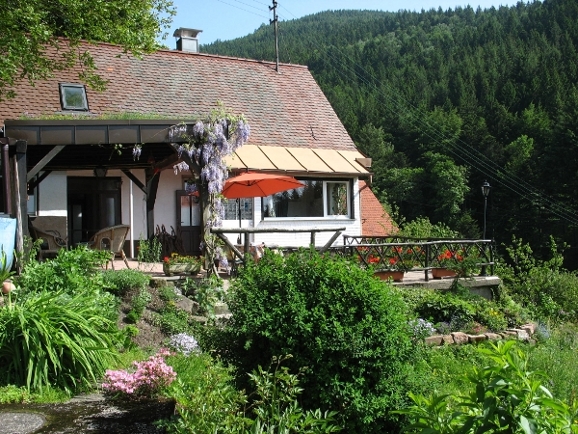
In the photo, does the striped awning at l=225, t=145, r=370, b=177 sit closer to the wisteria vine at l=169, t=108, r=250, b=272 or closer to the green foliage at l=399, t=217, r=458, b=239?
the green foliage at l=399, t=217, r=458, b=239

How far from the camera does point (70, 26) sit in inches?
592

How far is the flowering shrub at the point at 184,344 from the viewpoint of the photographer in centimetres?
782

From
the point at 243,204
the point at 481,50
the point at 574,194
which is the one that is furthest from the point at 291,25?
the point at 243,204

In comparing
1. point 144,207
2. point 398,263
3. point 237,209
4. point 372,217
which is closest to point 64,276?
point 398,263

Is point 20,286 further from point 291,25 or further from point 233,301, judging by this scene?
point 291,25

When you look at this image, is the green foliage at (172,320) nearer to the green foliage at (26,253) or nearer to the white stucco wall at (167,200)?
the green foliage at (26,253)

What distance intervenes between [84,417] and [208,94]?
17.5m

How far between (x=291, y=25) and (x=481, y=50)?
35971mm

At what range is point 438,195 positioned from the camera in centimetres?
5931

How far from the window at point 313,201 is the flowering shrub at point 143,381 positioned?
14.4 m

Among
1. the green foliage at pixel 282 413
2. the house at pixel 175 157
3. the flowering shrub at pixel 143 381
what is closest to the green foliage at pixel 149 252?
the house at pixel 175 157

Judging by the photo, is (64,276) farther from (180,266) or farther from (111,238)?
(111,238)

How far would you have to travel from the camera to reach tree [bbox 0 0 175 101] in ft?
43.0

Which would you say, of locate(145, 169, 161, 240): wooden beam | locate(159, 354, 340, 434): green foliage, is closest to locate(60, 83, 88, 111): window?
locate(145, 169, 161, 240): wooden beam
